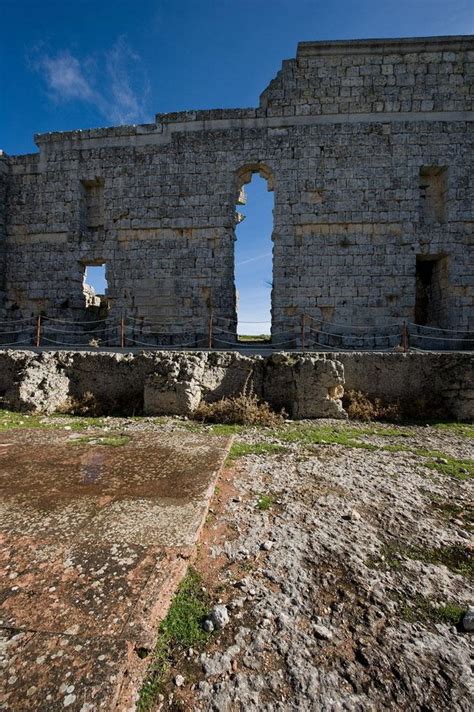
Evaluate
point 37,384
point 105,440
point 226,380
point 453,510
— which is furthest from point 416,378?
point 37,384

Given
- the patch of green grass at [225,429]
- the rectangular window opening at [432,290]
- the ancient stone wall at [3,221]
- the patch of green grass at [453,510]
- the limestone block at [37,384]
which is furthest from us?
the ancient stone wall at [3,221]

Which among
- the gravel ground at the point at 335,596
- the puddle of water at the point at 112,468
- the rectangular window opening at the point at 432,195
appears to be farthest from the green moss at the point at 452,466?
the rectangular window opening at the point at 432,195

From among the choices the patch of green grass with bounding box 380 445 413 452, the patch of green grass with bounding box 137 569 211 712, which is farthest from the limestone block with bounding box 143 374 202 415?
the patch of green grass with bounding box 137 569 211 712

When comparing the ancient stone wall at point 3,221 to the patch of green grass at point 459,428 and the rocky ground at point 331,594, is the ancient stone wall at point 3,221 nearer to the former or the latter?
the rocky ground at point 331,594

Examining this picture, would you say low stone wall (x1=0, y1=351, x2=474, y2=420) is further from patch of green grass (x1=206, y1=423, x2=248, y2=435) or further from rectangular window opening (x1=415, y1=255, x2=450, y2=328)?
rectangular window opening (x1=415, y1=255, x2=450, y2=328)

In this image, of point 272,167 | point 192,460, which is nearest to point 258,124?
point 272,167

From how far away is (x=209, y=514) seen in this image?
2477mm

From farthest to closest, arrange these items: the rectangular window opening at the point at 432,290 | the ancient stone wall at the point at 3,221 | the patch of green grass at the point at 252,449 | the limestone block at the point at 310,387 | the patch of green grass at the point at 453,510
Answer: the ancient stone wall at the point at 3,221 < the rectangular window opening at the point at 432,290 < the limestone block at the point at 310,387 < the patch of green grass at the point at 252,449 < the patch of green grass at the point at 453,510

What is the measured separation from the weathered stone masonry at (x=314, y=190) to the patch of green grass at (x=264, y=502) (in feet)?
29.6

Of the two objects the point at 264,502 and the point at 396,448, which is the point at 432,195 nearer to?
the point at 396,448

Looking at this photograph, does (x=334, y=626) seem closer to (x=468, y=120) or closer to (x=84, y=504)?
(x=84, y=504)

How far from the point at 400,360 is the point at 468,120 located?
33.4 ft

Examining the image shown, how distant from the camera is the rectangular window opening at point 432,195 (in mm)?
11555

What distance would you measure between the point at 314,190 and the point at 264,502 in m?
11.0
